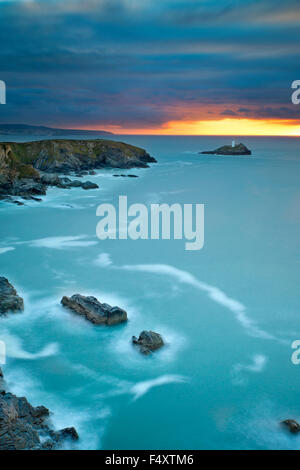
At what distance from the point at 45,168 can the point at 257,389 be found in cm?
5385

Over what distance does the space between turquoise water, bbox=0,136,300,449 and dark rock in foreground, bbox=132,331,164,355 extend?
23 centimetres

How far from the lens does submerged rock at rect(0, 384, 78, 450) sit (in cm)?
680

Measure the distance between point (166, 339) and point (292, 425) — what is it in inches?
179

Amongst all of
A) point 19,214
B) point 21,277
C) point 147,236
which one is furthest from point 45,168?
point 21,277

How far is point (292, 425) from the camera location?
26.6ft

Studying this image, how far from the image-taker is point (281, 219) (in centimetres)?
2953

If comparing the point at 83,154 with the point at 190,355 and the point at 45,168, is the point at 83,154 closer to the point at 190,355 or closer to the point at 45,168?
the point at 45,168

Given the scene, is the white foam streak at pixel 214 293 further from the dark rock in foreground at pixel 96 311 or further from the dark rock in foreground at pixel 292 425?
the dark rock in foreground at pixel 96 311

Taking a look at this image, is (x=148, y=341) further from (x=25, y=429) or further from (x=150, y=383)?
(x=25, y=429)

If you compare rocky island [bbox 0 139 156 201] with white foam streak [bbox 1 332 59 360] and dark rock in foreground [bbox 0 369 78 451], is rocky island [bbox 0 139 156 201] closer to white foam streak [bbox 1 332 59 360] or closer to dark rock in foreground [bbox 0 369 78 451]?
white foam streak [bbox 1 332 59 360]

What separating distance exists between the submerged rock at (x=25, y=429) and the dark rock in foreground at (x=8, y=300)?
5.33 metres

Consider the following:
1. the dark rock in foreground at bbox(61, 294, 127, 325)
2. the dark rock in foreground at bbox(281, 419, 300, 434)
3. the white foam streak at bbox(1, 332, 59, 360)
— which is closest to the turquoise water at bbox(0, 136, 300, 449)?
the white foam streak at bbox(1, 332, 59, 360)

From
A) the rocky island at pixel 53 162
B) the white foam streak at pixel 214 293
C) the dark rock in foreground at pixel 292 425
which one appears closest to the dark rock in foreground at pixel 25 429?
the dark rock in foreground at pixel 292 425

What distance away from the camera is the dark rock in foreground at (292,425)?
8.05 meters
